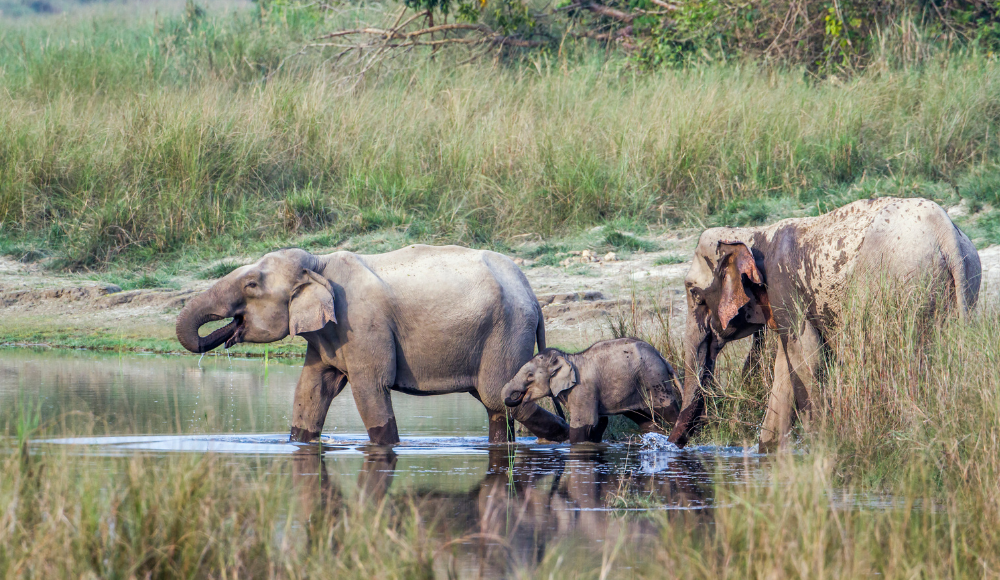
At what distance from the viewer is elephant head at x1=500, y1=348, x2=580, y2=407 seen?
289 inches

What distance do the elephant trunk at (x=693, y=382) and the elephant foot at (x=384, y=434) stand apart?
154cm

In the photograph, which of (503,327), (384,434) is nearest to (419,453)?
(384,434)

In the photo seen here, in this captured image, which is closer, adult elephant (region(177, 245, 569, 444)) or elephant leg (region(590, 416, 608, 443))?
adult elephant (region(177, 245, 569, 444))

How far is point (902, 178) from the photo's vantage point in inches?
516

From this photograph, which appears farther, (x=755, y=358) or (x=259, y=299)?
(x=755, y=358)

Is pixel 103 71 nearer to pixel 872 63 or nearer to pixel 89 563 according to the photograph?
pixel 872 63

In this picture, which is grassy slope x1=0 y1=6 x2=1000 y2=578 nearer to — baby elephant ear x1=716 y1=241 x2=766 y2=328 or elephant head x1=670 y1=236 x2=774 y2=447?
elephant head x1=670 y1=236 x2=774 y2=447

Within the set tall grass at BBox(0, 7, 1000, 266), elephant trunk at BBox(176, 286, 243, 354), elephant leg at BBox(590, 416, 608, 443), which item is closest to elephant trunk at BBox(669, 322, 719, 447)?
elephant leg at BBox(590, 416, 608, 443)

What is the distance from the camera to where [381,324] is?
723cm

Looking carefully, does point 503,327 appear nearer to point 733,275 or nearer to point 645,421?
point 645,421

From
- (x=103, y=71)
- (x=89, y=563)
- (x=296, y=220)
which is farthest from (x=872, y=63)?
(x=89, y=563)

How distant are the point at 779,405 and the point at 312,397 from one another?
2.58 m

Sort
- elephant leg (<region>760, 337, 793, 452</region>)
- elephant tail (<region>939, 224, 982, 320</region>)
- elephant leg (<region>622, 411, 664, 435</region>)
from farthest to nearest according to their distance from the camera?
elephant leg (<region>622, 411, 664, 435</region>) < elephant leg (<region>760, 337, 793, 452</region>) < elephant tail (<region>939, 224, 982, 320</region>)

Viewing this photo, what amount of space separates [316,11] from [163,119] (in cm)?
576
